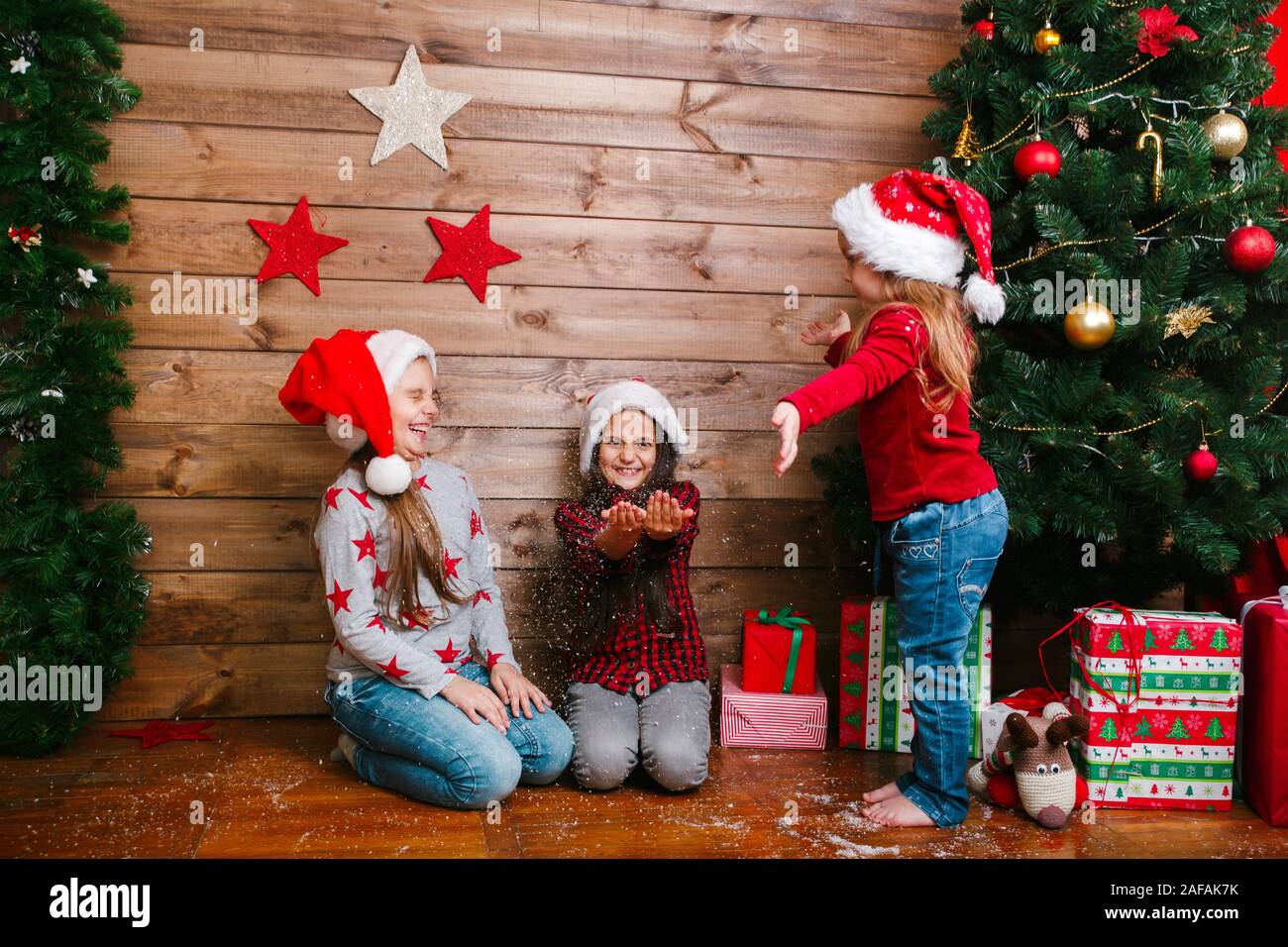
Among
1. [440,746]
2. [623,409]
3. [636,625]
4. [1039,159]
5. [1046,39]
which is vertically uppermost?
[1046,39]

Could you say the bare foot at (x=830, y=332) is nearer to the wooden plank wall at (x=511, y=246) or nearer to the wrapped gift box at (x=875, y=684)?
the wooden plank wall at (x=511, y=246)

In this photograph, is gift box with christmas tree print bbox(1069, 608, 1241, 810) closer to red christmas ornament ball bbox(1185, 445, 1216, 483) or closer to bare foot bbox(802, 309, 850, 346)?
red christmas ornament ball bbox(1185, 445, 1216, 483)

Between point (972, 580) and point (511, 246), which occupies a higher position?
point (511, 246)

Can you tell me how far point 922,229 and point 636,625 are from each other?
1.02 m

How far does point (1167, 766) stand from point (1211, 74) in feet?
4.63

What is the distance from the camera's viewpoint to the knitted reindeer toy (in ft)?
6.93

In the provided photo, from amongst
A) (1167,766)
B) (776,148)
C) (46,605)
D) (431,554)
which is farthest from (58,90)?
(1167,766)

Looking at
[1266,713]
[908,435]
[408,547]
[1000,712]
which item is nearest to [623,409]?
[408,547]

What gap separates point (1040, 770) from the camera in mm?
2119

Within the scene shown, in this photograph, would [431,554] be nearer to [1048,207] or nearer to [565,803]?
[565,803]

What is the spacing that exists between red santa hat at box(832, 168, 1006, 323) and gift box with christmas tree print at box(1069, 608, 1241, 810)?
715mm

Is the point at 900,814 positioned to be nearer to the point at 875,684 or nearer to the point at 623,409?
the point at 875,684

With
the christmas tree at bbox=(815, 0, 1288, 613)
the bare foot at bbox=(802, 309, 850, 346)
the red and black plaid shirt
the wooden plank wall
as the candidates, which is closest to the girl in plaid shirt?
the red and black plaid shirt

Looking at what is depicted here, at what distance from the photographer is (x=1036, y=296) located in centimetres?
227
